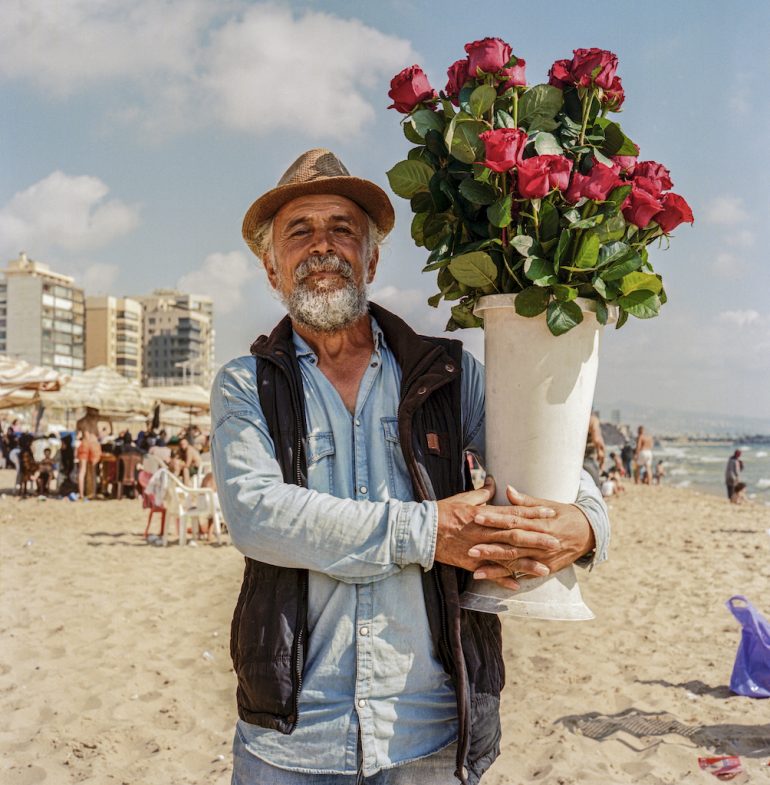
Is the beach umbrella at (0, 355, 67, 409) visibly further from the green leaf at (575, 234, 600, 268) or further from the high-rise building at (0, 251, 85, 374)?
the high-rise building at (0, 251, 85, 374)

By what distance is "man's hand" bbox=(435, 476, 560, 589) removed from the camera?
4.95ft

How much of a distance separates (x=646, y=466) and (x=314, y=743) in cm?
2317

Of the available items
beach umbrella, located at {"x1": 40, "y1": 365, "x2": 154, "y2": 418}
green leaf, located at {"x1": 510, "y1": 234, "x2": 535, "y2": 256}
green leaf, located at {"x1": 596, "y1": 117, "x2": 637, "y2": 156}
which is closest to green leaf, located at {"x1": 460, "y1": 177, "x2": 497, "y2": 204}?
green leaf, located at {"x1": 510, "y1": 234, "x2": 535, "y2": 256}

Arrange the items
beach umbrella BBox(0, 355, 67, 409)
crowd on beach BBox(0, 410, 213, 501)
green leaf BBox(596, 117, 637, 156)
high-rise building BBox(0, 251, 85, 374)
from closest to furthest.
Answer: green leaf BBox(596, 117, 637, 156)
beach umbrella BBox(0, 355, 67, 409)
crowd on beach BBox(0, 410, 213, 501)
high-rise building BBox(0, 251, 85, 374)

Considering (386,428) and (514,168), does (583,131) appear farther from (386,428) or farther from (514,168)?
(386,428)

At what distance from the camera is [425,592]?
5.32 ft

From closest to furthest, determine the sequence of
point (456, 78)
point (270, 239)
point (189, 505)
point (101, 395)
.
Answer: point (456, 78) < point (270, 239) < point (189, 505) < point (101, 395)

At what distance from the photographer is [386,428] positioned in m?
1.72

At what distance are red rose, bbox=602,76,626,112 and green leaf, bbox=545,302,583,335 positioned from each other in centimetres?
50

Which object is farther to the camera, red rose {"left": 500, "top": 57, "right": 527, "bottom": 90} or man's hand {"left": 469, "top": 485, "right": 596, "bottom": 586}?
red rose {"left": 500, "top": 57, "right": 527, "bottom": 90}

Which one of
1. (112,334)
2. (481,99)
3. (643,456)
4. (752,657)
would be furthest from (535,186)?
(112,334)

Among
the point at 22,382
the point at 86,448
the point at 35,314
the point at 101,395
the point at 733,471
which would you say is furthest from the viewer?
the point at 35,314

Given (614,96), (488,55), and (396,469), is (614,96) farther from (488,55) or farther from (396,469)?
(396,469)

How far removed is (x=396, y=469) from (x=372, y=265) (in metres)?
0.62
